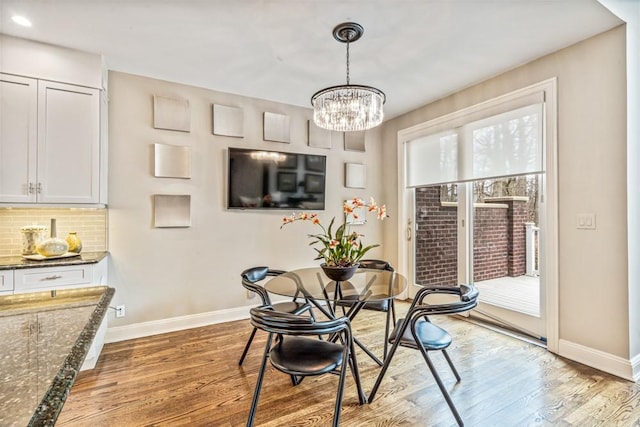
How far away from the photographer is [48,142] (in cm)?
254

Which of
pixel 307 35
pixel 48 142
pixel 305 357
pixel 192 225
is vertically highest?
pixel 307 35

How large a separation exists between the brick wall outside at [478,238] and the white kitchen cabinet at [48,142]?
353 cm

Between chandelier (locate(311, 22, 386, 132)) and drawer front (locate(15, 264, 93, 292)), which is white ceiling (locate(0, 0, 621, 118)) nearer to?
chandelier (locate(311, 22, 386, 132))

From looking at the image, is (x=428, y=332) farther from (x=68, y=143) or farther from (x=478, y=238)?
(x=68, y=143)

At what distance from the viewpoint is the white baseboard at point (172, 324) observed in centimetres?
303

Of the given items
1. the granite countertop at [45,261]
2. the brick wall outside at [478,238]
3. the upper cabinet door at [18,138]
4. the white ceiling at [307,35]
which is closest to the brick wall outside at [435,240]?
the brick wall outside at [478,238]

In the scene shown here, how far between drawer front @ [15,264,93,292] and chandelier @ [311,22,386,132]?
84.8 inches

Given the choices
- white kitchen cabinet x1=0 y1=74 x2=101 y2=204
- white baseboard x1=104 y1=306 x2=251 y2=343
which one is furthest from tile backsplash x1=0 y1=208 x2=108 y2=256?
white baseboard x1=104 y1=306 x2=251 y2=343

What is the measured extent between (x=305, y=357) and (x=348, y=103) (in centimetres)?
175

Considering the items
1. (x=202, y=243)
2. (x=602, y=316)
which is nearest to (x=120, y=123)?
(x=202, y=243)

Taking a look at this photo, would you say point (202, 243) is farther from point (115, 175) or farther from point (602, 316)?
point (602, 316)

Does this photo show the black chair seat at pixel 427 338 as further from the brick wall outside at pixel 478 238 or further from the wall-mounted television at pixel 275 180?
the wall-mounted television at pixel 275 180

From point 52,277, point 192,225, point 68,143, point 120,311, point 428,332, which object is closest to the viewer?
point 428,332

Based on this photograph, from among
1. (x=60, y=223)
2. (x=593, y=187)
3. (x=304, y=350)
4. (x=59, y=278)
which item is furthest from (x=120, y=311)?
(x=593, y=187)
